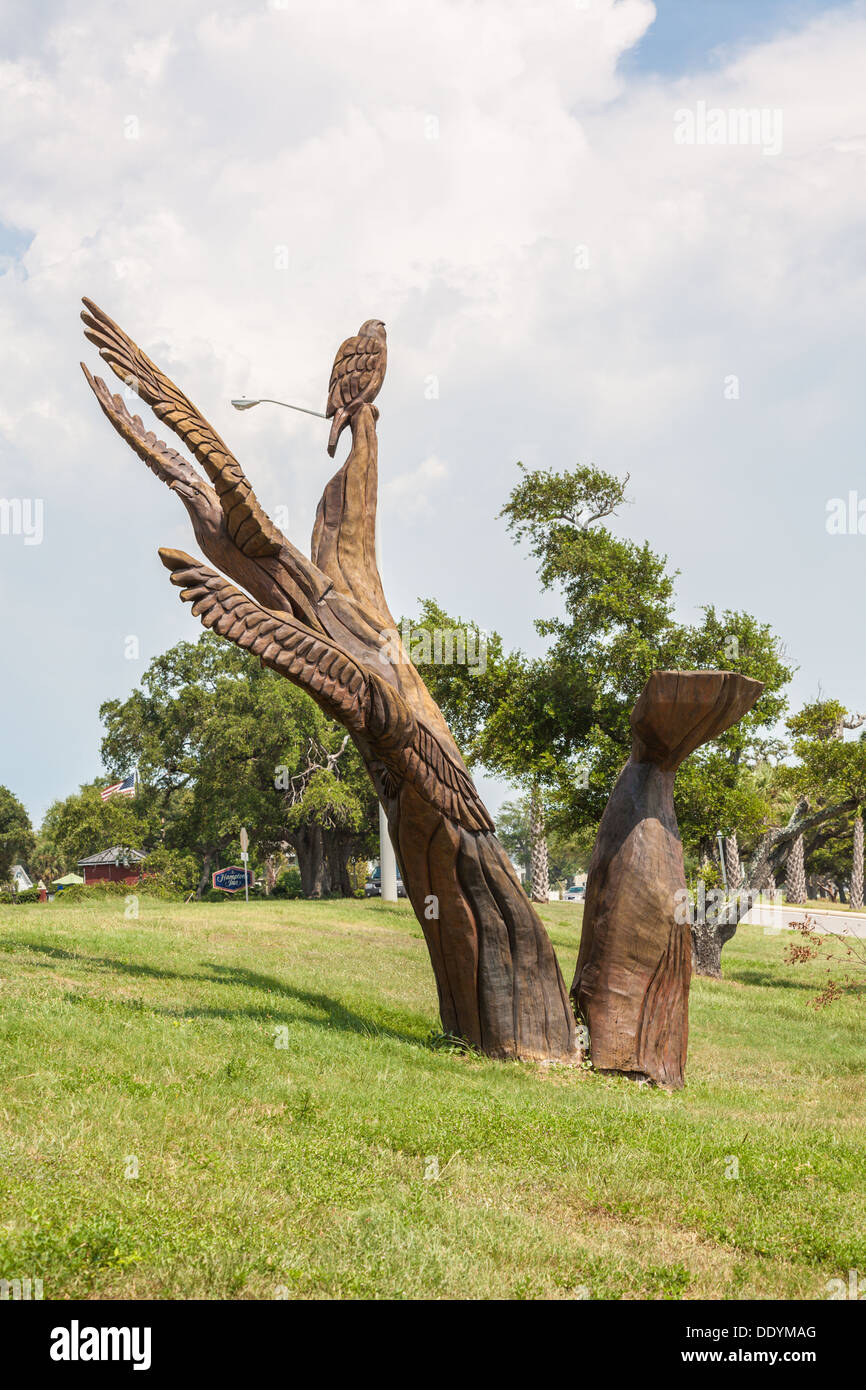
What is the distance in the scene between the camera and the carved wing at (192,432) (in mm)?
8414

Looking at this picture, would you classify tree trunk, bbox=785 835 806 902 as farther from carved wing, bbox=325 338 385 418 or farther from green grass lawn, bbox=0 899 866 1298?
carved wing, bbox=325 338 385 418

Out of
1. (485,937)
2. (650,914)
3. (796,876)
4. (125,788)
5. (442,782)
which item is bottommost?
(796,876)

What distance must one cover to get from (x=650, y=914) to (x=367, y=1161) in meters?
4.42

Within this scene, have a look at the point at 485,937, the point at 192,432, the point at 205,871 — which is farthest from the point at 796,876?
the point at 192,432

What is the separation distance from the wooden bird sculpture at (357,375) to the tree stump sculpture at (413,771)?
188 cm

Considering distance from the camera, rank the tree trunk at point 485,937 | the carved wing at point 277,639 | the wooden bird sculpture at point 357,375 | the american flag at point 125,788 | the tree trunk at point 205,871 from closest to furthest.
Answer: the carved wing at point 277,639 → the tree trunk at point 485,937 → the wooden bird sculpture at point 357,375 → the american flag at point 125,788 → the tree trunk at point 205,871

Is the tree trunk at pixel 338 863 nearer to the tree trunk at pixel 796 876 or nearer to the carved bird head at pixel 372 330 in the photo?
the tree trunk at pixel 796 876

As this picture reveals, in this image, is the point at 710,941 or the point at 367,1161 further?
the point at 710,941

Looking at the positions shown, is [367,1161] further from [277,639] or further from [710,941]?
[710,941]

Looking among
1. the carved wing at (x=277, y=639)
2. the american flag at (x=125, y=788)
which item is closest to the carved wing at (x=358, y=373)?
the carved wing at (x=277, y=639)

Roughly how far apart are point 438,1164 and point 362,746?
4.15 metres

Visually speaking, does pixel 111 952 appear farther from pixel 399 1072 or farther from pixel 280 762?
pixel 280 762

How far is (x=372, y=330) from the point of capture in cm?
1047
